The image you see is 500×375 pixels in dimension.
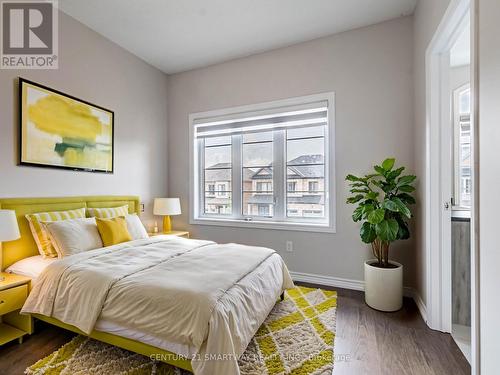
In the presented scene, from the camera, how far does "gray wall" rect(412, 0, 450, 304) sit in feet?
7.42

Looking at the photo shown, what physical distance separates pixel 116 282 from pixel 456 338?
8.51 feet

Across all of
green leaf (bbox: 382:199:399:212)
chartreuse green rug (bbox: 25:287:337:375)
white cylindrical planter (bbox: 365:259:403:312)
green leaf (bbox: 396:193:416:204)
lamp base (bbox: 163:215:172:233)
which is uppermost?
Answer: green leaf (bbox: 396:193:416:204)

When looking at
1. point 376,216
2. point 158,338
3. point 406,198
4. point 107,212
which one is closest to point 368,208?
point 376,216

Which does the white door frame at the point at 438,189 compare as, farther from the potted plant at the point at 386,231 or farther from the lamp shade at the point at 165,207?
the lamp shade at the point at 165,207

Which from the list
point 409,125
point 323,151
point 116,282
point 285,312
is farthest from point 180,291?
point 409,125

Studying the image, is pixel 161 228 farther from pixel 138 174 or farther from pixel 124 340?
pixel 124 340

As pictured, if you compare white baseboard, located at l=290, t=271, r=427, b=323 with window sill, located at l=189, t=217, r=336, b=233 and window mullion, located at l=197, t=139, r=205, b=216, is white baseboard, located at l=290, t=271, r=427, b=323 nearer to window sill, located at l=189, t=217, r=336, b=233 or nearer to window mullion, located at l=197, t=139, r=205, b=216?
window sill, located at l=189, t=217, r=336, b=233

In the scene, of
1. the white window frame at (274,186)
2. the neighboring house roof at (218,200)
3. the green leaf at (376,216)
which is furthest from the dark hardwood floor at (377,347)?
the neighboring house roof at (218,200)

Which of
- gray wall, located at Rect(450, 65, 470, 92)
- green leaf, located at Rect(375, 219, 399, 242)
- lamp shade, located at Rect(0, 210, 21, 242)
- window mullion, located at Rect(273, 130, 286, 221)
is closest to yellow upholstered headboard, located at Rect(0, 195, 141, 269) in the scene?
lamp shade, located at Rect(0, 210, 21, 242)

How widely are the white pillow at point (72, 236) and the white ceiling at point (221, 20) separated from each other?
2176 millimetres

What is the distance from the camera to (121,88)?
3.37 meters

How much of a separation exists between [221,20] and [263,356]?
3.22 meters

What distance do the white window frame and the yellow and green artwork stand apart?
120 centimetres

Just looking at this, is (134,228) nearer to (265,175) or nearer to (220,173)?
(220,173)
